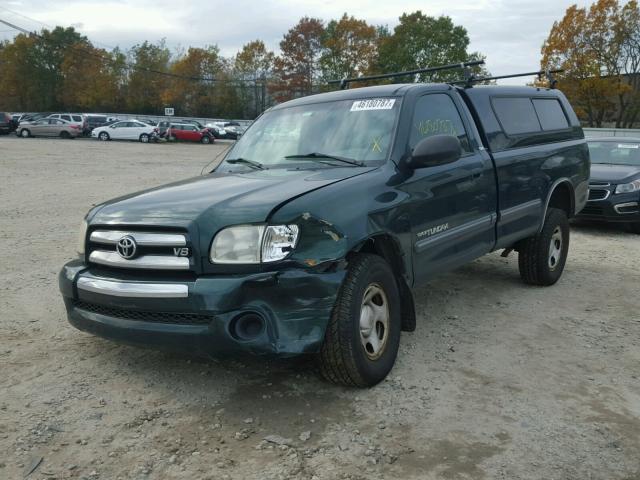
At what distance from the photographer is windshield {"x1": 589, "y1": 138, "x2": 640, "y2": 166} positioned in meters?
10.4

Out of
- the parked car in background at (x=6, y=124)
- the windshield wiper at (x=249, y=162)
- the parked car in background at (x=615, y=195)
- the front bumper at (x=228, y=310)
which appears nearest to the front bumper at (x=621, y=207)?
the parked car in background at (x=615, y=195)

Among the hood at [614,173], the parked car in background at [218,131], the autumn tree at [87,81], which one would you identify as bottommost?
the parked car in background at [218,131]

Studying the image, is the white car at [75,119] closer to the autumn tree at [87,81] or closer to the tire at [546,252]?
the autumn tree at [87,81]

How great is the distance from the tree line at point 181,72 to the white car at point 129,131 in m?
24.7

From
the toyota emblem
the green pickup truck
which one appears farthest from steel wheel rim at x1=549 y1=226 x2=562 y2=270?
the toyota emblem

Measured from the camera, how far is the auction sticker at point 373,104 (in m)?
4.41

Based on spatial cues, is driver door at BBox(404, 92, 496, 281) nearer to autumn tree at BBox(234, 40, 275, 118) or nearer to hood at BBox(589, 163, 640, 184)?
hood at BBox(589, 163, 640, 184)

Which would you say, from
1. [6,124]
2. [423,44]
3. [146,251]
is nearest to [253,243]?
[146,251]

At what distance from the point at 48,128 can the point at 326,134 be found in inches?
1682

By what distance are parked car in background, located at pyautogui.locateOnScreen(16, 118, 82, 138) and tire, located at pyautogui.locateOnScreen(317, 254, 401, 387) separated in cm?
4332

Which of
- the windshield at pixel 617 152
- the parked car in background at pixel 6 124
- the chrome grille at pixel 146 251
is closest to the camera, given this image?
the chrome grille at pixel 146 251

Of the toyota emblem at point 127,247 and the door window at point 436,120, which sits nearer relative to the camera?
the toyota emblem at point 127,247

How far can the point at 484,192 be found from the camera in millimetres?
4898

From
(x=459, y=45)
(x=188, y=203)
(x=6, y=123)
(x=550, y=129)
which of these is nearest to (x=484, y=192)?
(x=550, y=129)
